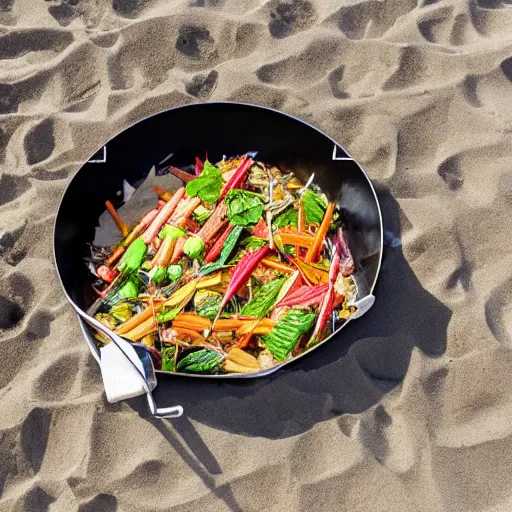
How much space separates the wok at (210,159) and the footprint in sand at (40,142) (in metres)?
0.53

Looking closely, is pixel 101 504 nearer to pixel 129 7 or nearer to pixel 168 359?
pixel 168 359

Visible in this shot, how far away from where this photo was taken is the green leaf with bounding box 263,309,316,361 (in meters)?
2.29

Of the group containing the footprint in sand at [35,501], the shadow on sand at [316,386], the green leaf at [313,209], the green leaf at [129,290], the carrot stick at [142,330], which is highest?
the green leaf at [313,209]

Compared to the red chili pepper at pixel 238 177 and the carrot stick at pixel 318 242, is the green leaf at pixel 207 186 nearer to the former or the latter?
the red chili pepper at pixel 238 177

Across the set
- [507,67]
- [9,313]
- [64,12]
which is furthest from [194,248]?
[507,67]

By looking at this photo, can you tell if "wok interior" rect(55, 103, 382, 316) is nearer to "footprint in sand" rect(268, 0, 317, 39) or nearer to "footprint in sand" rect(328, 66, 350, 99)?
"footprint in sand" rect(328, 66, 350, 99)

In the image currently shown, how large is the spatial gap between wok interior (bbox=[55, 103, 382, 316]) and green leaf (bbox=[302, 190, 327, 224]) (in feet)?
0.36

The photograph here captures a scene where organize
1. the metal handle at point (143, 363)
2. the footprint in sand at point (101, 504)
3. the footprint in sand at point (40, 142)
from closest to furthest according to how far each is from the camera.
A: the metal handle at point (143, 363)
the footprint in sand at point (101, 504)
the footprint in sand at point (40, 142)

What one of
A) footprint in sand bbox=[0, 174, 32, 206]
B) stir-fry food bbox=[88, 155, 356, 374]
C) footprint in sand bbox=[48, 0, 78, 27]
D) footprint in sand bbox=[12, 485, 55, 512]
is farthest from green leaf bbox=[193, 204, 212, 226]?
footprint in sand bbox=[48, 0, 78, 27]

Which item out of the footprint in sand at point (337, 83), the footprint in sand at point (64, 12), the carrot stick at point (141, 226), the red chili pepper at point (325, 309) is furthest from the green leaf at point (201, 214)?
the footprint in sand at point (64, 12)

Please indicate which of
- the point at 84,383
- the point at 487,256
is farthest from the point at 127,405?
the point at 487,256

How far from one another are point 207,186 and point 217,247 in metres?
0.32

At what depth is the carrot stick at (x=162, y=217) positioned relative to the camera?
2668 millimetres

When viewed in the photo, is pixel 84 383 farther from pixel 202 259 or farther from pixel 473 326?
pixel 473 326
